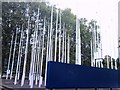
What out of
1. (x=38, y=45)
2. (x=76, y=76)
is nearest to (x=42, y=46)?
(x=38, y=45)

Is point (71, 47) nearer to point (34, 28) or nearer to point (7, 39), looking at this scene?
point (34, 28)

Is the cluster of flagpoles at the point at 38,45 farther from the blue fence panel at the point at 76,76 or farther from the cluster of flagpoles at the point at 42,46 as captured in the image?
the blue fence panel at the point at 76,76

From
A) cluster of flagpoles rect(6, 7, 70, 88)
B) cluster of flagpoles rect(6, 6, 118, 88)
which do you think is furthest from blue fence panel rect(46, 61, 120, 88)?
cluster of flagpoles rect(6, 7, 70, 88)

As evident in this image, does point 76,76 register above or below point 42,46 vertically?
below

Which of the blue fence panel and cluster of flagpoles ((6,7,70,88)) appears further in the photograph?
cluster of flagpoles ((6,7,70,88))

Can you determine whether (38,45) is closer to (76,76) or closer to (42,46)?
(42,46)

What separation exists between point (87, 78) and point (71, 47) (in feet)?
40.5

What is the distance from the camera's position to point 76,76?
6234 millimetres

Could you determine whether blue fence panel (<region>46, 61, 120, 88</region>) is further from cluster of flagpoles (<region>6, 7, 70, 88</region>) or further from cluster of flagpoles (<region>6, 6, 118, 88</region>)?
cluster of flagpoles (<region>6, 7, 70, 88</region>)

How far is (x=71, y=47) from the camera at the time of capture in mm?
19188

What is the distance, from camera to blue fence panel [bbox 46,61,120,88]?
5285 millimetres

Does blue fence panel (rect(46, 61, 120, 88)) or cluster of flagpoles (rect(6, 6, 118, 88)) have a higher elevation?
cluster of flagpoles (rect(6, 6, 118, 88))

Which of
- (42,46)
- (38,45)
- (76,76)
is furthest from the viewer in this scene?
(42,46)

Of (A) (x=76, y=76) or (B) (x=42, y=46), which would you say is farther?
(B) (x=42, y=46)
